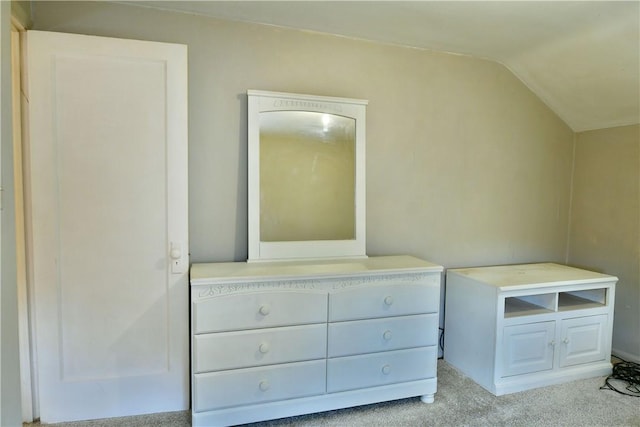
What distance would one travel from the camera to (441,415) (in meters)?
2.14

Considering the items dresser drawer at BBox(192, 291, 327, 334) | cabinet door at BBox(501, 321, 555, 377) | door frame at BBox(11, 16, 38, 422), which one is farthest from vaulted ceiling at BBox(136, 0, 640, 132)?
cabinet door at BBox(501, 321, 555, 377)

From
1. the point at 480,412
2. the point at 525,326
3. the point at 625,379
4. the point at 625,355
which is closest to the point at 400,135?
the point at 525,326

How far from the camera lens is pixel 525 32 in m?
2.37

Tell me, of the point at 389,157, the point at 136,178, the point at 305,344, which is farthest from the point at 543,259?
the point at 136,178

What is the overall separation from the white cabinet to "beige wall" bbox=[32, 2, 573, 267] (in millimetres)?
388

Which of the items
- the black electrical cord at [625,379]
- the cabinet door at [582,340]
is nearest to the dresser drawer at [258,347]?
the cabinet door at [582,340]

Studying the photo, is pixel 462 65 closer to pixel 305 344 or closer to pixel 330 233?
pixel 330 233

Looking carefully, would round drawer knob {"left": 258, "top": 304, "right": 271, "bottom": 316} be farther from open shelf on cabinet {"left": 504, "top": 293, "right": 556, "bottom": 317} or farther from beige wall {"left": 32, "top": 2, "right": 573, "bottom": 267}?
open shelf on cabinet {"left": 504, "top": 293, "right": 556, "bottom": 317}

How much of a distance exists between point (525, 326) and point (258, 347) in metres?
1.76

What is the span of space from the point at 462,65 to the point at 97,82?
2.49 metres

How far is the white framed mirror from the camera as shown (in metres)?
2.32

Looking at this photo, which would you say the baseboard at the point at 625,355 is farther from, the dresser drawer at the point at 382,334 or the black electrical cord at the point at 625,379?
the dresser drawer at the point at 382,334

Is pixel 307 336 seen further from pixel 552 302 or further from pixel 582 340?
pixel 582 340

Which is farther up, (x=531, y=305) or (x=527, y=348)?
(x=531, y=305)
